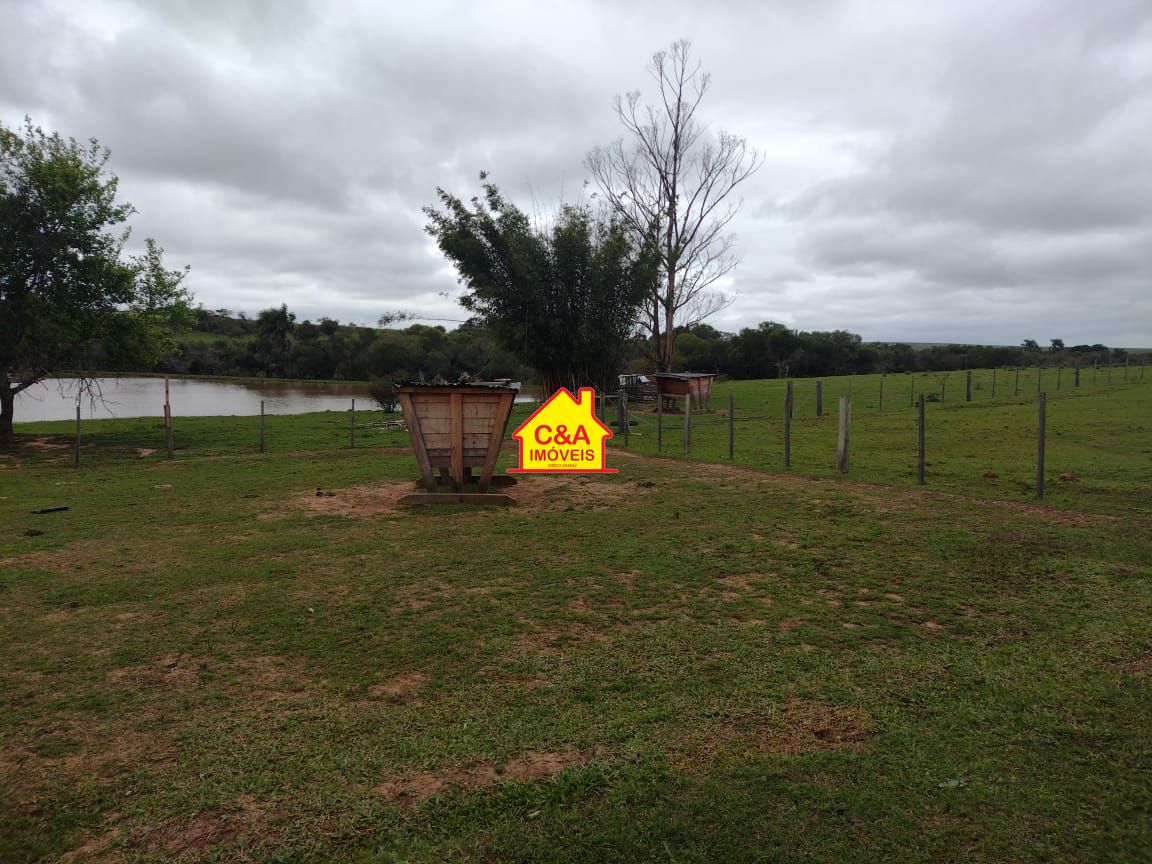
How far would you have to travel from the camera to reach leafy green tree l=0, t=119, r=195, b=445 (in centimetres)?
1620

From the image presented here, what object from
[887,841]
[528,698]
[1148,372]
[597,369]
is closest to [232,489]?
[528,698]

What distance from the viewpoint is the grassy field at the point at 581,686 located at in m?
2.54

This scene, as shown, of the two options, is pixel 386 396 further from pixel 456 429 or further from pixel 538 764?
pixel 538 764

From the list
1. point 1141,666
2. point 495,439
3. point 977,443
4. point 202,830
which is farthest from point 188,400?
point 1141,666

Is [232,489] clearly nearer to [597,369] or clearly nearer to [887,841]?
[887,841]

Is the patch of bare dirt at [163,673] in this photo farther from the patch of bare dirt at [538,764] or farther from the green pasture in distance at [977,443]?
the green pasture in distance at [977,443]

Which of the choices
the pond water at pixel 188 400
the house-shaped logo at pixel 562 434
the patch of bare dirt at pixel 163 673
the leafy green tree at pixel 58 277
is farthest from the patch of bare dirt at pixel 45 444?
the patch of bare dirt at pixel 163 673

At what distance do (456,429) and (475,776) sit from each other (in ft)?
22.2

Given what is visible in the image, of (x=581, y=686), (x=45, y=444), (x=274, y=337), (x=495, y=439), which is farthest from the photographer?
(x=274, y=337)

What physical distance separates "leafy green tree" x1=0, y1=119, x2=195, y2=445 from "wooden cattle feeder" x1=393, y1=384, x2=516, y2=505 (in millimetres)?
12861

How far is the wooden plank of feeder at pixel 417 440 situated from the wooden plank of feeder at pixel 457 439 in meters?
0.35

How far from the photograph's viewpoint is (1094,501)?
9031mm

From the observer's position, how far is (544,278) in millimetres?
27891

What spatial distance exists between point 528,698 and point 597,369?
88.5 feet
